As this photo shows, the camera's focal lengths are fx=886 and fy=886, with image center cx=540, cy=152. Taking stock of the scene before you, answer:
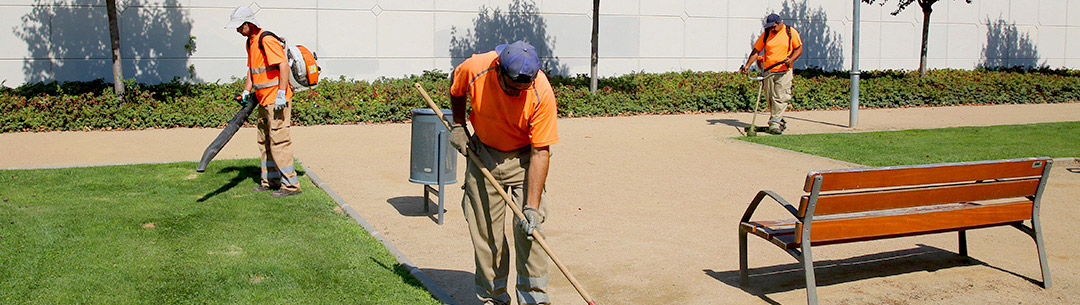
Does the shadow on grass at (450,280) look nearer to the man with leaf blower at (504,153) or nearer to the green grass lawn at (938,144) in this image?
the man with leaf blower at (504,153)

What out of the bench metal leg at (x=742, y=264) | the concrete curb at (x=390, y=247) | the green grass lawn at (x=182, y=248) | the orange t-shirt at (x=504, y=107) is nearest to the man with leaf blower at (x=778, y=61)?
the concrete curb at (x=390, y=247)

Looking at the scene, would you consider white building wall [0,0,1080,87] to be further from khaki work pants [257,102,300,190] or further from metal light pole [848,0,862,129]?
khaki work pants [257,102,300,190]

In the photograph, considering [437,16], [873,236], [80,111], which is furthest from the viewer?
[437,16]

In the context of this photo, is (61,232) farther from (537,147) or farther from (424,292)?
(537,147)

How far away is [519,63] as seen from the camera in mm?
3904

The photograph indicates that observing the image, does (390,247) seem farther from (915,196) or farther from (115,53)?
(115,53)

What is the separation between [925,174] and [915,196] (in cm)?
15

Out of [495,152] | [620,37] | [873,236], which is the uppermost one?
[620,37]

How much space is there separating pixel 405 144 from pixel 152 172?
11.4 ft

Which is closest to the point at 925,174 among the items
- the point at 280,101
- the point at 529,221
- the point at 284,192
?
the point at 529,221

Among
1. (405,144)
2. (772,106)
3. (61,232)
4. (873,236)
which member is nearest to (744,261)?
(873,236)

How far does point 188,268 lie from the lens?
534 cm

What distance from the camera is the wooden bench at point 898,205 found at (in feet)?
15.8

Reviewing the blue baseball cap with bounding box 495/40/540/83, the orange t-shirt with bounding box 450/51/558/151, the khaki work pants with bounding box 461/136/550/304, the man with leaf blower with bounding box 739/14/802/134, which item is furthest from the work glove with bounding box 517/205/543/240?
the man with leaf blower with bounding box 739/14/802/134
